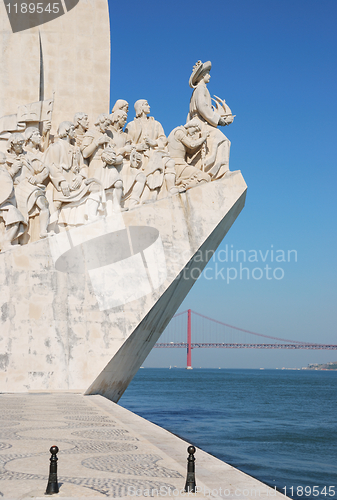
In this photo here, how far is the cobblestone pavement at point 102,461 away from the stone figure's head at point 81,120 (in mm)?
4822

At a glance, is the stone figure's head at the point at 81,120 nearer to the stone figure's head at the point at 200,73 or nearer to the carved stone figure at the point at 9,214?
the carved stone figure at the point at 9,214

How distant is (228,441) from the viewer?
6.94 m

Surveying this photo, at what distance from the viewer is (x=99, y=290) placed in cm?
627

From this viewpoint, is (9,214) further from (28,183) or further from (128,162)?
(128,162)

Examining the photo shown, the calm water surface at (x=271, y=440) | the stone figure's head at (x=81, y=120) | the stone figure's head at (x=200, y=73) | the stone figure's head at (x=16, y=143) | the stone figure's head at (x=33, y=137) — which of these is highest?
the stone figure's head at (x=200, y=73)

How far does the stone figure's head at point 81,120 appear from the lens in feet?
24.8

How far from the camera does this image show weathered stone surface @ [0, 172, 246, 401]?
5953 millimetres

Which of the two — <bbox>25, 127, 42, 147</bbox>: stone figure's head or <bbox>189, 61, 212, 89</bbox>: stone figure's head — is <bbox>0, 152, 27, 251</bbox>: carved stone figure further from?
<bbox>189, 61, 212, 89</bbox>: stone figure's head

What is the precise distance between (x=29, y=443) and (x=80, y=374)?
132 inches

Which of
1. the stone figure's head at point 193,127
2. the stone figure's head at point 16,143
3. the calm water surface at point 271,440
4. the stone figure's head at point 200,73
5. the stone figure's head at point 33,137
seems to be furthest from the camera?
the stone figure's head at point 200,73

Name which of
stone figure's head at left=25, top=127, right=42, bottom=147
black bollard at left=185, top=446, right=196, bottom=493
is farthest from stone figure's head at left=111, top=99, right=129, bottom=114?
black bollard at left=185, top=446, right=196, bottom=493

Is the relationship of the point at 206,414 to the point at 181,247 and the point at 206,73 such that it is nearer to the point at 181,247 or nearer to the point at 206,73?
the point at 181,247

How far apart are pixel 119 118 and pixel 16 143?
161cm

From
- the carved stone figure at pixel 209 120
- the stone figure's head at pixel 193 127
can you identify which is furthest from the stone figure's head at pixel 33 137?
the carved stone figure at pixel 209 120
